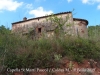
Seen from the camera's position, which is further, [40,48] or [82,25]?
[82,25]

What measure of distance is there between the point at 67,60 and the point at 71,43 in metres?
1.08

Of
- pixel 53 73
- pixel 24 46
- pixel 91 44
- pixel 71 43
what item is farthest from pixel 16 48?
pixel 91 44

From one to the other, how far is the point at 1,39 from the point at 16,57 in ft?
3.86

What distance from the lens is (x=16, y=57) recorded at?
320 inches

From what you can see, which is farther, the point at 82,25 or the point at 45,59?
the point at 82,25

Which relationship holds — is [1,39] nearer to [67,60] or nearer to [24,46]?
[24,46]

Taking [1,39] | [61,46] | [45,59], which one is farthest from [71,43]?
[1,39]

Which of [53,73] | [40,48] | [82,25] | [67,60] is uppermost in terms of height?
[82,25]

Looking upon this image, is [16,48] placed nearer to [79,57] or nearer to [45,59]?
[45,59]

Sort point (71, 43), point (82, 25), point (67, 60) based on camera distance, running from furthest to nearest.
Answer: point (82, 25) < point (71, 43) < point (67, 60)

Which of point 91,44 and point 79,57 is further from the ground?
point 91,44

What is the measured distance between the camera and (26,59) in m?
8.20

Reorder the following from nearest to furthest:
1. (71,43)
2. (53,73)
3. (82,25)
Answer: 1. (53,73)
2. (71,43)
3. (82,25)

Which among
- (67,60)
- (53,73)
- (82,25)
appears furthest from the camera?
(82,25)
